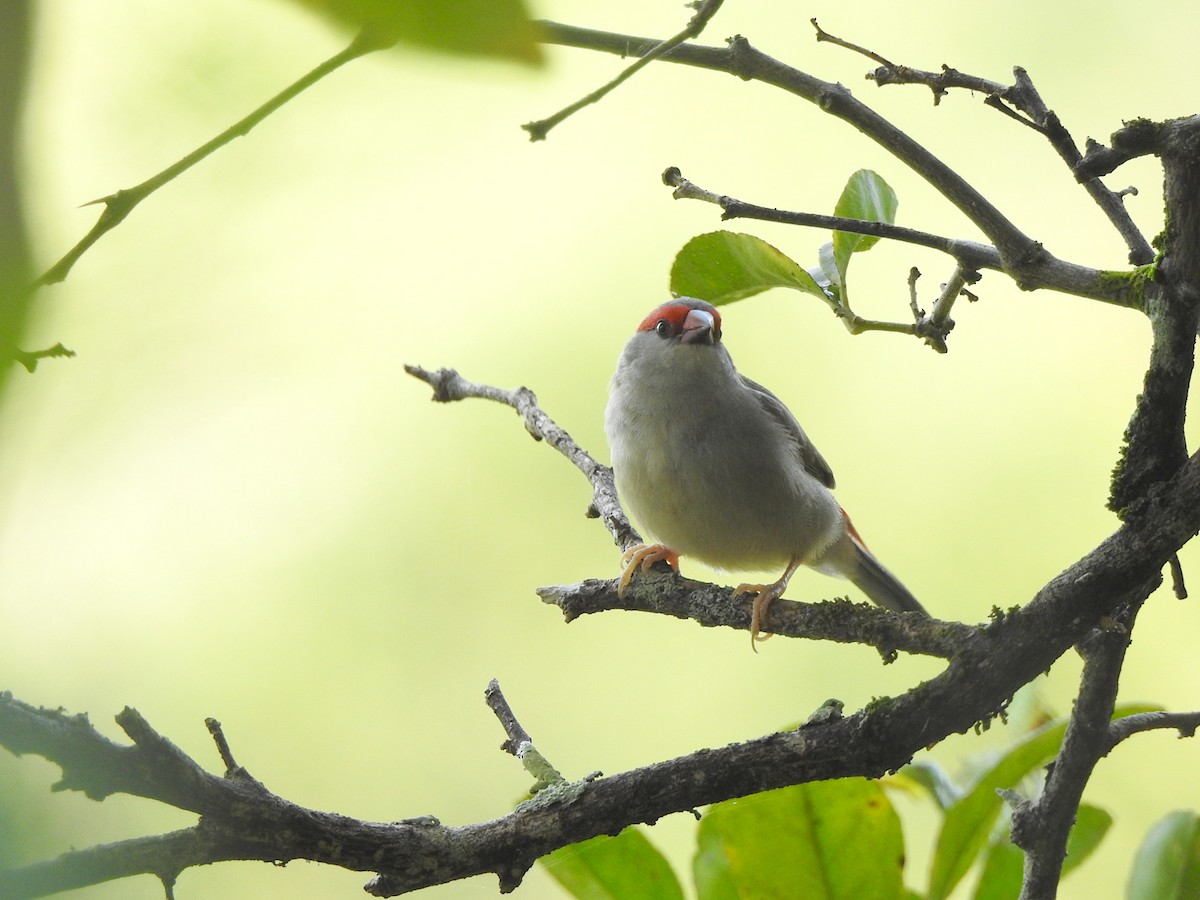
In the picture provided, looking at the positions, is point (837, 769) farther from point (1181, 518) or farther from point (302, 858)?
point (302, 858)

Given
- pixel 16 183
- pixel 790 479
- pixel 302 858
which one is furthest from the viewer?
pixel 790 479

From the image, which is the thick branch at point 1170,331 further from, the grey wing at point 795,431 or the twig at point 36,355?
the grey wing at point 795,431

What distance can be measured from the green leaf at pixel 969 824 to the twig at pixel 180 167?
5.66ft

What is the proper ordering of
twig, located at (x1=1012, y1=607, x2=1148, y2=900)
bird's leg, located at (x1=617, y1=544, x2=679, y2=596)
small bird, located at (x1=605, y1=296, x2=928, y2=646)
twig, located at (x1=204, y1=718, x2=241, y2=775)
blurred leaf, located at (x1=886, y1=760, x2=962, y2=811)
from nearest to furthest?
twig, located at (x1=204, y1=718, x2=241, y2=775)
twig, located at (x1=1012, y1=607, x2=1148, y2=900)
blurred leaf, located at (x1=886, y1=760, x2=962, y2=811)
bird's leg, located at (x1=617, y1=544, x2=679, y2=596)
small bird, located at (x1=605, y1=296, x2=928, y2=646)

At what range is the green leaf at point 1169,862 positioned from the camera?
1.85m

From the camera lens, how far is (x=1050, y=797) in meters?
1.68

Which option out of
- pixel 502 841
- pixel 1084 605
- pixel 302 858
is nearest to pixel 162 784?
pixel 302 858

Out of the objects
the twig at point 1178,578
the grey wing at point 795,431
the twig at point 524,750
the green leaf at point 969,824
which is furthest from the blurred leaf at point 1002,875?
the grey wing at point 795,431

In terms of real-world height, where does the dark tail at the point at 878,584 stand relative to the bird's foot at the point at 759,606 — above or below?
above

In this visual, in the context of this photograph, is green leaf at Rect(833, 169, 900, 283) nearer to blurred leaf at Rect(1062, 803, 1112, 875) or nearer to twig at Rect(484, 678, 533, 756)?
twig at Rect(484, 678, 533, 756)

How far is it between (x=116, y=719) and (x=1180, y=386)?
4.00 feet

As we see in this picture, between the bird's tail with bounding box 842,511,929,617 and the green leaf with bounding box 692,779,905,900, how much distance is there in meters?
1.53

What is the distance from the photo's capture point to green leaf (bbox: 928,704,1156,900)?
1843mm

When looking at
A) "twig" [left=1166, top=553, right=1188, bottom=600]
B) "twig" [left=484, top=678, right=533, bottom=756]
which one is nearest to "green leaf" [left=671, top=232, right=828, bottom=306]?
"twig" [left=1166, top=553, right=1188, bottom=600]
